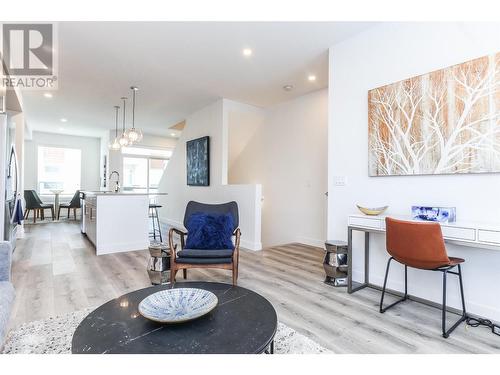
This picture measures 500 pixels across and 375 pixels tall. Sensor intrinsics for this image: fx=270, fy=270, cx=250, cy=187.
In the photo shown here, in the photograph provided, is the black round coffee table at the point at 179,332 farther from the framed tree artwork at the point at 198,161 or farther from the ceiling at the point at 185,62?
the framed tree artwork at the point at 198,161

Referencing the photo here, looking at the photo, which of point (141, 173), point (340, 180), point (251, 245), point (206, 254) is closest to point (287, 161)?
point (251, 245)

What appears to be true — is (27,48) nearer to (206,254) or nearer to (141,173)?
(206,254)

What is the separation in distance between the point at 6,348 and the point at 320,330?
212 cm

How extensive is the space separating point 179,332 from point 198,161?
4.91m

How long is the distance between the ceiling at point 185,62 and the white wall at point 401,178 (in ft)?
1.24

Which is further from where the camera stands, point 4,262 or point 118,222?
point 118,222

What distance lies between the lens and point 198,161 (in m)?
5.97

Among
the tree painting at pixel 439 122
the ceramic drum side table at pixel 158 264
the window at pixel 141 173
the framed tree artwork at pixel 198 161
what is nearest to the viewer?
the tree painting at pixel 439 122

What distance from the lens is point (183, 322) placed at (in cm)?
135

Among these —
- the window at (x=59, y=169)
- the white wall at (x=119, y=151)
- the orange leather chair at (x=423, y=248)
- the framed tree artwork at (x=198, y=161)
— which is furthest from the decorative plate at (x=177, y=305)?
the window at (x=59, y=169)

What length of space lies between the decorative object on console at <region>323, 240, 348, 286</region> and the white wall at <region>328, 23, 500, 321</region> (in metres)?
0.28

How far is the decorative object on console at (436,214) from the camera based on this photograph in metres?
2.27
